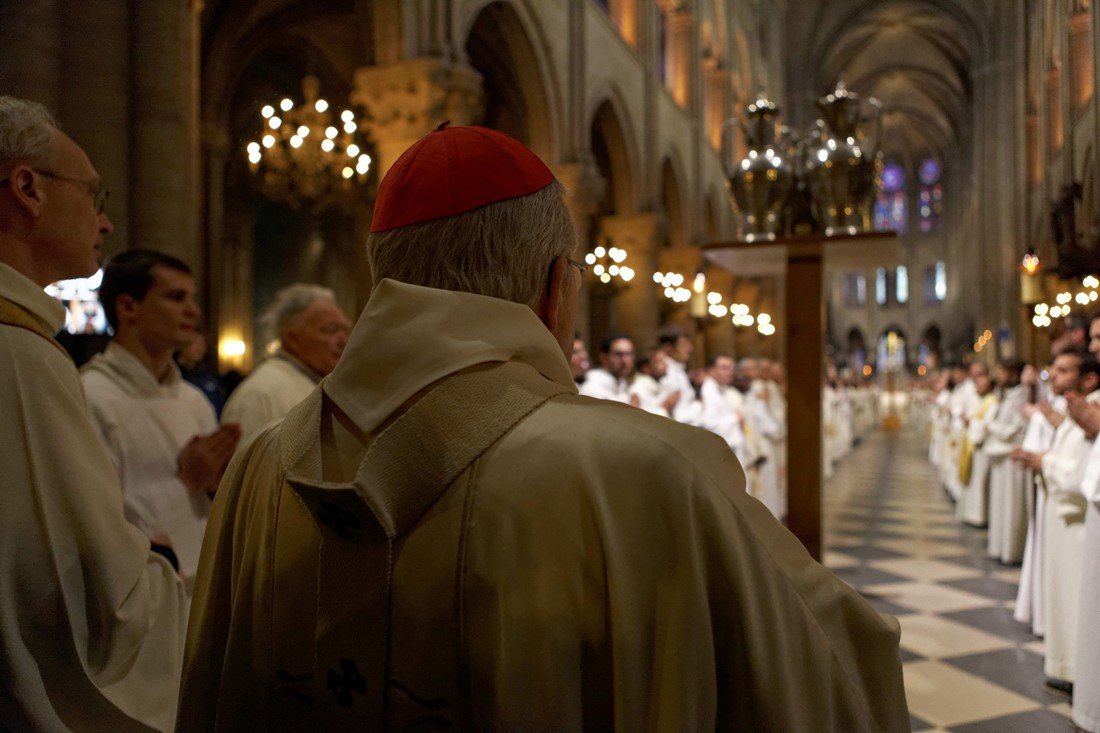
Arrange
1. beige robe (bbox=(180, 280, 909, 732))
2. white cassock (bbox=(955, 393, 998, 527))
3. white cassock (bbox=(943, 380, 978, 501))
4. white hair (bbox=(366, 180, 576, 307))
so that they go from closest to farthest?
beige robe (bbox=(180, 280, 909, 732)), white hair (bbox=(366, 180, 576, 307)), white cassock (bbox=(955, 393, 998, 527)), white cassock (bbox=(943, 380, 978, 501))

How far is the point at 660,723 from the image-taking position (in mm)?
946

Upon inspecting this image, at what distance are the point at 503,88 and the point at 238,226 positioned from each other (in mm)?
7422

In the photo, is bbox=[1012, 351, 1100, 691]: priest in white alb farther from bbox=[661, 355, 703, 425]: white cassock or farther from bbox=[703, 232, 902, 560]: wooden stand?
bbox=[661, 355, 703, 425]: white cassock

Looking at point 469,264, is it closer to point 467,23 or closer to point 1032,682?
point 1032,682

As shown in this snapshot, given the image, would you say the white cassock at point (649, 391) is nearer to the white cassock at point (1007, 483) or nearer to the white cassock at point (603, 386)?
the white cassock at point (603, 386)

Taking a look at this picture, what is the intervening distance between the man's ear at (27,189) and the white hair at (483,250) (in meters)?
1.15

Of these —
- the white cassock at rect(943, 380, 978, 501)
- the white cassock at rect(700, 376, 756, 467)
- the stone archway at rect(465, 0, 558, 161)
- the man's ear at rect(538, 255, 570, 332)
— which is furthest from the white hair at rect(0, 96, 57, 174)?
the white cassock at rect(943, 380, 978, 501)

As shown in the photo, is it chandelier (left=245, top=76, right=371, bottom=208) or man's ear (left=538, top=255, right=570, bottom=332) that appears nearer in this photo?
man's ear (left=538, top=255, right=570, bottom=332)

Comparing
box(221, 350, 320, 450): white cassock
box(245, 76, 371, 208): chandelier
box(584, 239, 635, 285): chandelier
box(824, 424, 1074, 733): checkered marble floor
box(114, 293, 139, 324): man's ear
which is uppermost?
box(245, 76, 371, 208): chandelier

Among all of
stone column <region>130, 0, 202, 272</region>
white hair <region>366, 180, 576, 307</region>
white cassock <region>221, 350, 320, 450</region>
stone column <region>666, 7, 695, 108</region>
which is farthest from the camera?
stone column <region>666, 7, 695, 108</region>

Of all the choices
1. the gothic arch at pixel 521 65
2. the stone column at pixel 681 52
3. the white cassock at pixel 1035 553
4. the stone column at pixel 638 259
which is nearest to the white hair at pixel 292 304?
the white cassock at pixel 1035 553

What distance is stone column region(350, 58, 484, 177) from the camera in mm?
8539

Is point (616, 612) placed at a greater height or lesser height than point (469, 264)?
lesser

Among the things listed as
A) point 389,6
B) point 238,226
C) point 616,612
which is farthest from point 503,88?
point 616,612
